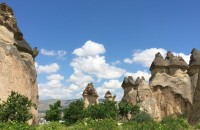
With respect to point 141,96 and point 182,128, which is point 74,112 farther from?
point 182,128

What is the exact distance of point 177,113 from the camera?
46500mm

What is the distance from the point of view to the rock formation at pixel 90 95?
54.1m

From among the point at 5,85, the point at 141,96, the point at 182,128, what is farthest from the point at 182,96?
the point at 5,85

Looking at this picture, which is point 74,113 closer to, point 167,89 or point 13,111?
point 167,89

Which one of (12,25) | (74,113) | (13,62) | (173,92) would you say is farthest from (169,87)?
(13,62)

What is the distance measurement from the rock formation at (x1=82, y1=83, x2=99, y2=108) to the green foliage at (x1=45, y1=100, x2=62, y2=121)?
920 cm

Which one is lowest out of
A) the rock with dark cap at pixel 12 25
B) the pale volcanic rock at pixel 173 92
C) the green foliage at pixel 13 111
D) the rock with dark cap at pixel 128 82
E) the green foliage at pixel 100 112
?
the green foliage at pixel 13 111

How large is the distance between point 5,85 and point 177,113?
25.8 m

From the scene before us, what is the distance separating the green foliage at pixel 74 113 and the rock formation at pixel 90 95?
969 cm

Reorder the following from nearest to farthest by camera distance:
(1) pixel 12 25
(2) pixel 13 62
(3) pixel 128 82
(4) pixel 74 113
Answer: (2) pixel 13 62
(1) pixel 12 25
(4) pixel 74 113
(3) pixel 128 82

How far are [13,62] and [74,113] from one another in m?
13.4

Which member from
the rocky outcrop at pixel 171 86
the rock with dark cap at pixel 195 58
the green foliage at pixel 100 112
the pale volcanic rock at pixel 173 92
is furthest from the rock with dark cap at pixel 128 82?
the rock with dark cap at pixel 195 58

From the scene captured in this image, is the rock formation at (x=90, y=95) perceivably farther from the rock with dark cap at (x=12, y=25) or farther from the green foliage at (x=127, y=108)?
the rock with dark cap at (x=12, y=25)

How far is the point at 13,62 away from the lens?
33.0 meters
